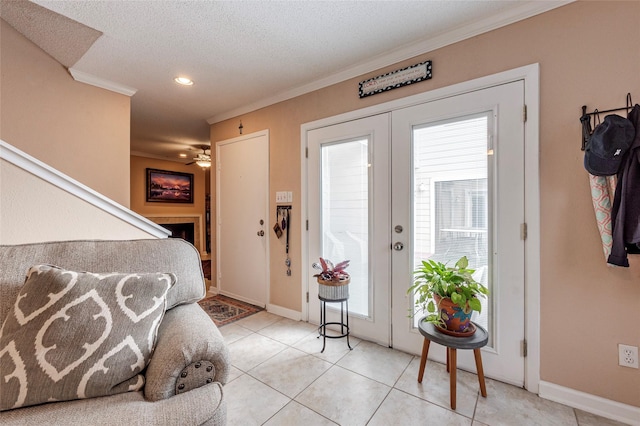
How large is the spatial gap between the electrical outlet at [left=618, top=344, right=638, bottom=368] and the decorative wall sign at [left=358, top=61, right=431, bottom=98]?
1.98 meters

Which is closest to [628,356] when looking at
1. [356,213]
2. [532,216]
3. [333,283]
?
[532,216]

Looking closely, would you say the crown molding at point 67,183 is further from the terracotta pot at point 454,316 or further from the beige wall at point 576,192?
the beige wall at point 576,192

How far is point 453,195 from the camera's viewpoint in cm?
189

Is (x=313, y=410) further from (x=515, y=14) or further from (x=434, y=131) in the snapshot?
(x=515, y=14)

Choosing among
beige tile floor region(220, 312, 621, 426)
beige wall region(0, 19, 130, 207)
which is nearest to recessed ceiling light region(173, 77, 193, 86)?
beige wall region(0, 19, 130, 207)

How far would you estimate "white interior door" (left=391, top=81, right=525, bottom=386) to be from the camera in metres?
1.67

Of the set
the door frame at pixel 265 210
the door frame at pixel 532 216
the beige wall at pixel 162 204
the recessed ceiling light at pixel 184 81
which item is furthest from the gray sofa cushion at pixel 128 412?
the beige wall at pixel 162 204

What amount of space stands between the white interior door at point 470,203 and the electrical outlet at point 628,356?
43 cm

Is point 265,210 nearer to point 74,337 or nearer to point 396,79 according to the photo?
point 396,79

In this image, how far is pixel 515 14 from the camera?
5.37 ft

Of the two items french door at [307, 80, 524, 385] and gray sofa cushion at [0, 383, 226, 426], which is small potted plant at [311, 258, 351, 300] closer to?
french door at [307, 80, 524, 385]

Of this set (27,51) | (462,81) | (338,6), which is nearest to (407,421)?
(462,81)

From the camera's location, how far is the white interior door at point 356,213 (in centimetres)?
217

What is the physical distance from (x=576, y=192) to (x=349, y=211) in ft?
4.89
